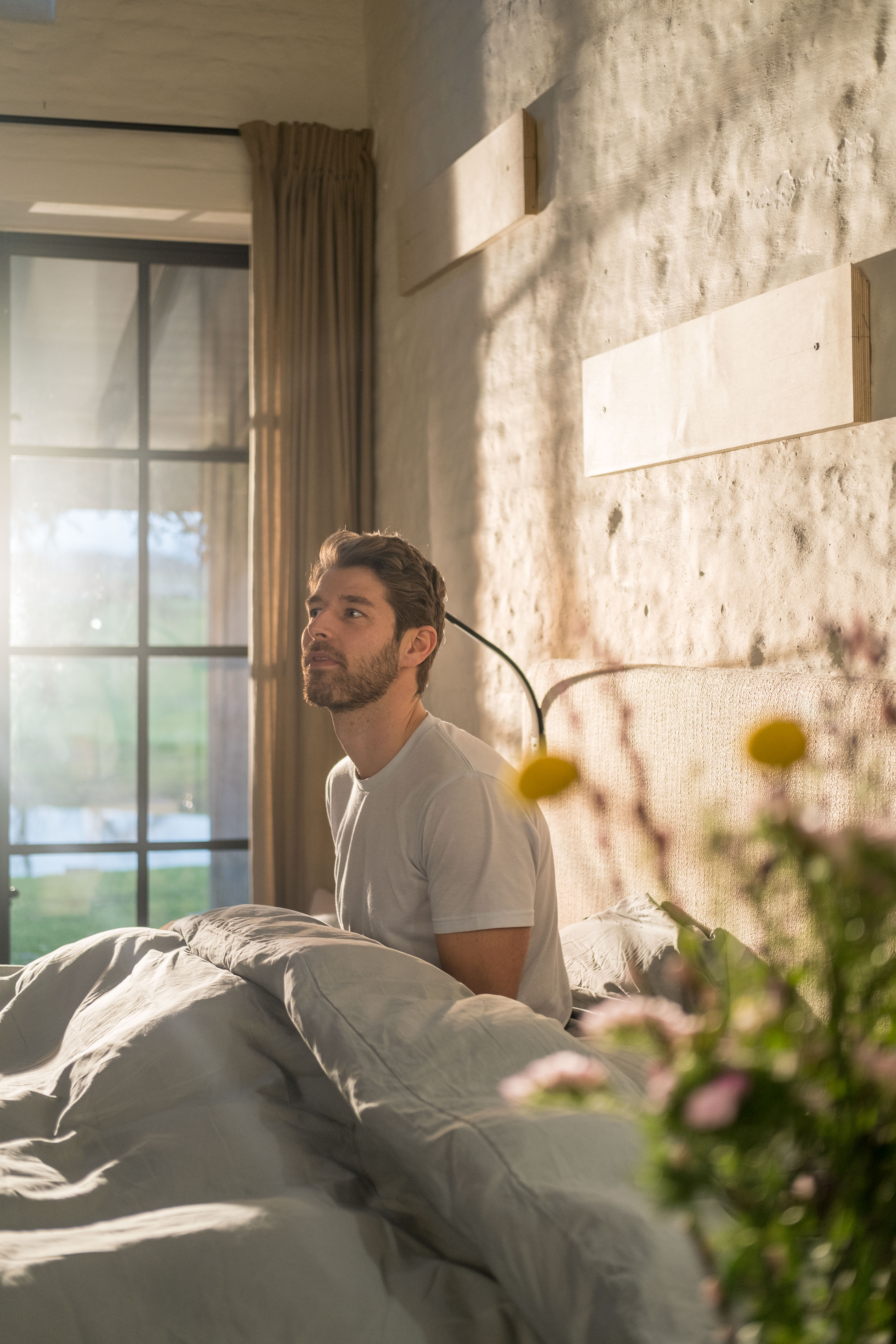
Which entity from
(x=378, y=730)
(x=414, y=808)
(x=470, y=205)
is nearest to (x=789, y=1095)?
(x=414, y=808)

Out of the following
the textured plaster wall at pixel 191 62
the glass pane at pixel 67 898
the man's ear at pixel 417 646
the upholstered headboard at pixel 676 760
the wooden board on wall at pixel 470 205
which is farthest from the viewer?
the glass pane at pixel 67 898

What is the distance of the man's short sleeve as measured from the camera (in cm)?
147

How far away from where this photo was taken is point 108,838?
3582 millimetres

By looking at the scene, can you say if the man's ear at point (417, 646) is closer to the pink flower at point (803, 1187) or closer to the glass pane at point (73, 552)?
the pink flower at point (803, 1187)

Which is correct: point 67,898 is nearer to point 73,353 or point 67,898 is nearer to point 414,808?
point 73,353

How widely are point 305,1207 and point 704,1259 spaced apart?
60cm

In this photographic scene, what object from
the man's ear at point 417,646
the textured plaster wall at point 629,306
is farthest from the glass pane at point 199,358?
the man's ear at point 417,646

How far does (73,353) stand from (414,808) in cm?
258

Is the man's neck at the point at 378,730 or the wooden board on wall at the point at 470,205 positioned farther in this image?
the wooden board on wall at the point at 470,205

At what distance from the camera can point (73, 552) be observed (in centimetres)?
360

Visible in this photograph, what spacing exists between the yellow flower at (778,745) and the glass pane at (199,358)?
3446 millimetres

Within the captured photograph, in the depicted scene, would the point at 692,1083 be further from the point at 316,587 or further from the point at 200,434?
the point at 200,434

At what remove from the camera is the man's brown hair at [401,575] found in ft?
6.11

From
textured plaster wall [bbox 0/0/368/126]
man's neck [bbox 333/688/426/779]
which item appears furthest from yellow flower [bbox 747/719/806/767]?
textured plaster wall [bbox 0/0/368/126]
